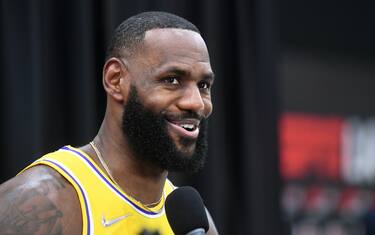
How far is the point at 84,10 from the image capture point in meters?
3.30

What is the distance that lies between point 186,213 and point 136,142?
0.47m

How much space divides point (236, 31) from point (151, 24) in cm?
161

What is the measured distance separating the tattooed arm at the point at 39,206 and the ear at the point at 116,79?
0.35m

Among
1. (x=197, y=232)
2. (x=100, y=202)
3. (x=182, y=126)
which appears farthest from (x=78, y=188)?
(x=197, y=232)

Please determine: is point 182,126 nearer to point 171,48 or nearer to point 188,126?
point 188,126

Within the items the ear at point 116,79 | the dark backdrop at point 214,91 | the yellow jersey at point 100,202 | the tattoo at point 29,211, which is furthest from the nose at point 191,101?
the dark backdrop at point 214,91

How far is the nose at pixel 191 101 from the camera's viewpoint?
7.61 feet

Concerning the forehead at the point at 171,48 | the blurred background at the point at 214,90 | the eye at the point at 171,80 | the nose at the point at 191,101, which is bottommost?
the blurred background at the point at 214,90

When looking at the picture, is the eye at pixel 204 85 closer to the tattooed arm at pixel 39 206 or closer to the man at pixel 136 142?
the man at pixel 136 142

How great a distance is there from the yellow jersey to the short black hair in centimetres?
36

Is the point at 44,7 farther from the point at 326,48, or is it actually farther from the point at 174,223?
the point at 326,48

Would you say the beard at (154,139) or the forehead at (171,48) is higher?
the forehead at (171,48)

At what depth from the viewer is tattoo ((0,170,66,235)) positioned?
82.5 inches

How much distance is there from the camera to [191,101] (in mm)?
2326
